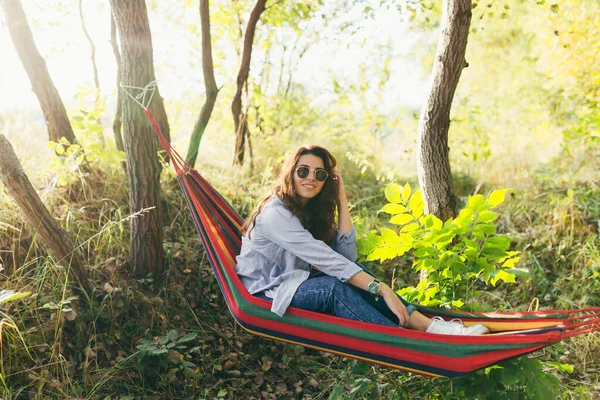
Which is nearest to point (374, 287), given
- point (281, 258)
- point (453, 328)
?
point (453, 328)

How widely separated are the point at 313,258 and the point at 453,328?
0.50 meters

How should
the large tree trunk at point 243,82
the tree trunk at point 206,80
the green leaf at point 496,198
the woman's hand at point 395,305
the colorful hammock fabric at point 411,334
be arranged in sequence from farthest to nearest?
the large tree trunk at point 243,82 → the tree trunk at point 206,80 → the woman's hand at point 395,305 → the green leaf at point 496,198 → the colorful hammock fabric at point 411,334

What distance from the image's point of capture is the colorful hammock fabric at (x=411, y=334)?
52.7 inches

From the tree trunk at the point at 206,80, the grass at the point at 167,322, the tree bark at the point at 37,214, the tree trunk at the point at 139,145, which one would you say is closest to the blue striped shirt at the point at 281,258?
the grass at the point at 167,322

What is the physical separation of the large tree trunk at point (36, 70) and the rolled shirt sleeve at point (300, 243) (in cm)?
167

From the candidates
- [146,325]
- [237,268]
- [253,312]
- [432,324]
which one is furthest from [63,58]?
[432,324]

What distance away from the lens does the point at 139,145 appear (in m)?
2.24

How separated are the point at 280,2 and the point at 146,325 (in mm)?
2592

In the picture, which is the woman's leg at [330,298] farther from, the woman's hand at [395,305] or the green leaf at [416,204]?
the green leaf at [416,204]

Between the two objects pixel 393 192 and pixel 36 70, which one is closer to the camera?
pixel 393 192

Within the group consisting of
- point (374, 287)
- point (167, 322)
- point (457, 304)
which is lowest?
point (167, 322)

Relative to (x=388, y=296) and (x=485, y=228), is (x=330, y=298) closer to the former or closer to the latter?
(x=388, y=296)

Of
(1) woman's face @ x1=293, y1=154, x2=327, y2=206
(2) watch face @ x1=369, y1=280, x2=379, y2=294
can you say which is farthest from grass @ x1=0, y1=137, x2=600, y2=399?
(1) woman's face @ x1=293, y1=154, x2=327, y2=206

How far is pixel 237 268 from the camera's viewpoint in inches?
75.5
